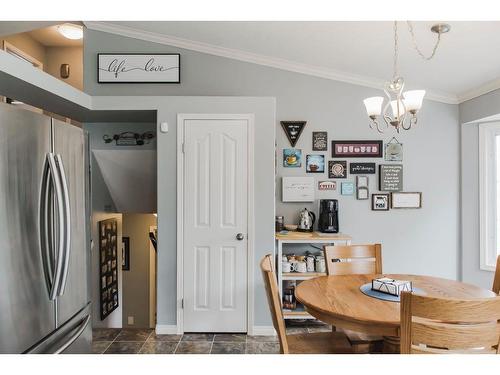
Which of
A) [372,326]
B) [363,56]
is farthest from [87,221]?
[363,56]

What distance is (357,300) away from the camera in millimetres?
1747

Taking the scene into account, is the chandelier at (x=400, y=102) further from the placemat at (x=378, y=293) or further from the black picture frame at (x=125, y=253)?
the black picture frame at (x=125, y=253)

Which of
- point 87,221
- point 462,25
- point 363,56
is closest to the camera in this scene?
point 87,221

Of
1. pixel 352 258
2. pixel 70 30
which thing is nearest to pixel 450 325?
pixel 352 258

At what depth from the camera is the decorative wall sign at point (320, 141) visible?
359 centimetres

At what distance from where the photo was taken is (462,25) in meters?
2.29

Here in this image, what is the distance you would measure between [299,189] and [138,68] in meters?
2.12

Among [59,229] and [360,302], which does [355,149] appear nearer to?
[360,302]

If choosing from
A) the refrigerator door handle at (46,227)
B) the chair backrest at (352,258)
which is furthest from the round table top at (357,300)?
the refrigerator door handle at (46,227)

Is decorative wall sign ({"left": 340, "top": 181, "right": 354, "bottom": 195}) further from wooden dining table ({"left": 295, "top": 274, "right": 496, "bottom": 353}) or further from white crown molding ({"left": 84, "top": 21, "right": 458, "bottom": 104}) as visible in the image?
wooden dining table ({"left": 295, "top": 274, "right": 496, "bottom": 353})

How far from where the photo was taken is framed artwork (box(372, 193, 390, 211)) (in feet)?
11.8

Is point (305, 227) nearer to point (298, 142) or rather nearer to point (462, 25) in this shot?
point (298, 142)

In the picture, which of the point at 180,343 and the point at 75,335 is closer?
the point at 75,335
